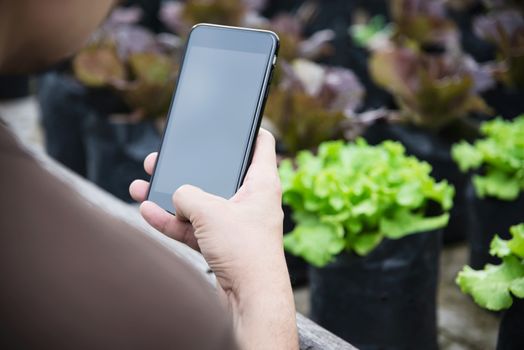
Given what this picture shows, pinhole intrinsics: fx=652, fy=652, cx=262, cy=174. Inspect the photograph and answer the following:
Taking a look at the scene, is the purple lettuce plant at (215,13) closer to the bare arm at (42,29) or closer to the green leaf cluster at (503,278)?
the green leaf cluster at (503,278)

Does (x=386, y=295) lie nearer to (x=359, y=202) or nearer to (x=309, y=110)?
(x=359, y=202)

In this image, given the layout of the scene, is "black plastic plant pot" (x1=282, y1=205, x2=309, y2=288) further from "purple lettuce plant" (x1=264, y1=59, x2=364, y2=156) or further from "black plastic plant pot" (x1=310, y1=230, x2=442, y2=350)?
"black plastic plant pot" (x1=310, y1=230, x2=442, y2=350)

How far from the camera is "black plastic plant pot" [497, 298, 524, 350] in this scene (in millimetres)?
1229

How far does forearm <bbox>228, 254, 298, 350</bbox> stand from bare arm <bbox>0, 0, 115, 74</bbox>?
32 cm

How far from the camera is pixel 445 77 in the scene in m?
2.58

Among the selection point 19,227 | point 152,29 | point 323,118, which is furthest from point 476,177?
point 152,29

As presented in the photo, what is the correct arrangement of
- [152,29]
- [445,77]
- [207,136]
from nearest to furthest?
[207,136]
[445,77]
[152,29]

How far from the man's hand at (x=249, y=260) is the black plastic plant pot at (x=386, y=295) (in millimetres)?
933

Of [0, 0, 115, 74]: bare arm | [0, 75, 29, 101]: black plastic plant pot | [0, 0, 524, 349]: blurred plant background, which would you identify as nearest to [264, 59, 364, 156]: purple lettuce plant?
[0, 0, 524, 349]: blurred plant background

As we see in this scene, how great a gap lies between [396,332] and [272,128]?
895mm

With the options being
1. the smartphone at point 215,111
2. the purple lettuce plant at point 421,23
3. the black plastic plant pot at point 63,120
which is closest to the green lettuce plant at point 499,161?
the smartphone at point 215,111

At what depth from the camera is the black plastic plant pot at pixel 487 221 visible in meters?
1.97

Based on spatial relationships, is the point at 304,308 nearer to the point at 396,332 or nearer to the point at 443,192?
the point at 396,332

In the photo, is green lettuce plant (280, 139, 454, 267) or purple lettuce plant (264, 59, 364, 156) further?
purple lettuce plant (264, 59, 364, 156)
